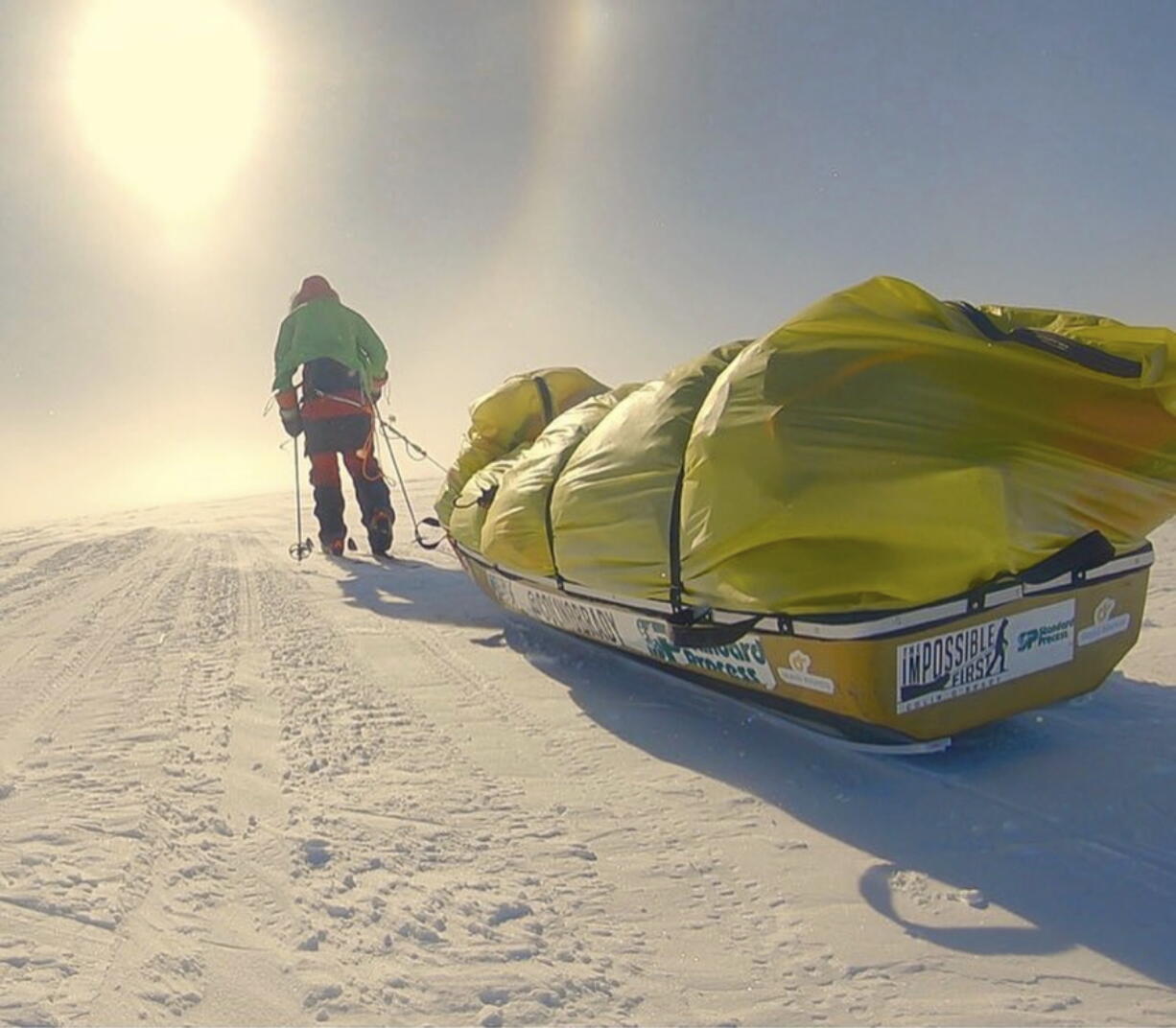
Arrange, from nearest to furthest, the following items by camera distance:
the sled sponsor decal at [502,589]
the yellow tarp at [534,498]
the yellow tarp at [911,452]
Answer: the yellow tarp at [911,452], the yellow tarp at [534,498], the sled sponsor decal at [502,589]

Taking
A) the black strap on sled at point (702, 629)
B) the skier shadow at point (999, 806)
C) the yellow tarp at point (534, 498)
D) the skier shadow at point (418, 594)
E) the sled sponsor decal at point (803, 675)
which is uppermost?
the yellow tarp at point (534, 498)

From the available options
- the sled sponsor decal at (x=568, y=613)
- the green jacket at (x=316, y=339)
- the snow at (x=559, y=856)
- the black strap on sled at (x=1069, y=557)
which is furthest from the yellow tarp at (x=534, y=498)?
the green jacket at (x=316, y=339)

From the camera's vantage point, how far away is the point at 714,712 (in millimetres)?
2953

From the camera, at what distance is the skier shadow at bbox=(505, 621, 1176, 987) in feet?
5.63

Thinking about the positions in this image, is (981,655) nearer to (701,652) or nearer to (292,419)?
(701,652)

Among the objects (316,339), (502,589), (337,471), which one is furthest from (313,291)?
(502,589)

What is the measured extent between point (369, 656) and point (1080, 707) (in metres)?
2.81

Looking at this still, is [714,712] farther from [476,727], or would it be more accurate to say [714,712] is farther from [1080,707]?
[1080,707]

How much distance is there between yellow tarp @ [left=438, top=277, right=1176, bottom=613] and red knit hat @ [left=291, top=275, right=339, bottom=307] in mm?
6287

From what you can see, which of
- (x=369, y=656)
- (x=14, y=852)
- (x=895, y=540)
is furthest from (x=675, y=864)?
(x=369, y=656)

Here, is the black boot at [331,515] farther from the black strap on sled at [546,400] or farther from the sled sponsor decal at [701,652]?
the sled sponsor decal at [701,652]

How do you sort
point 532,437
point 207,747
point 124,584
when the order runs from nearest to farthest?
1. point 207,747
2. point 532,437
3. point 124,584

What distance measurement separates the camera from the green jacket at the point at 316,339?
770 centimetres

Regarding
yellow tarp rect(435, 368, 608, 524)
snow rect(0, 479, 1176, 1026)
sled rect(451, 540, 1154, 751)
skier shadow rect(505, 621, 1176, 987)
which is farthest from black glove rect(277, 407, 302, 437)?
sled rect(451, 540, 1154, 751)
